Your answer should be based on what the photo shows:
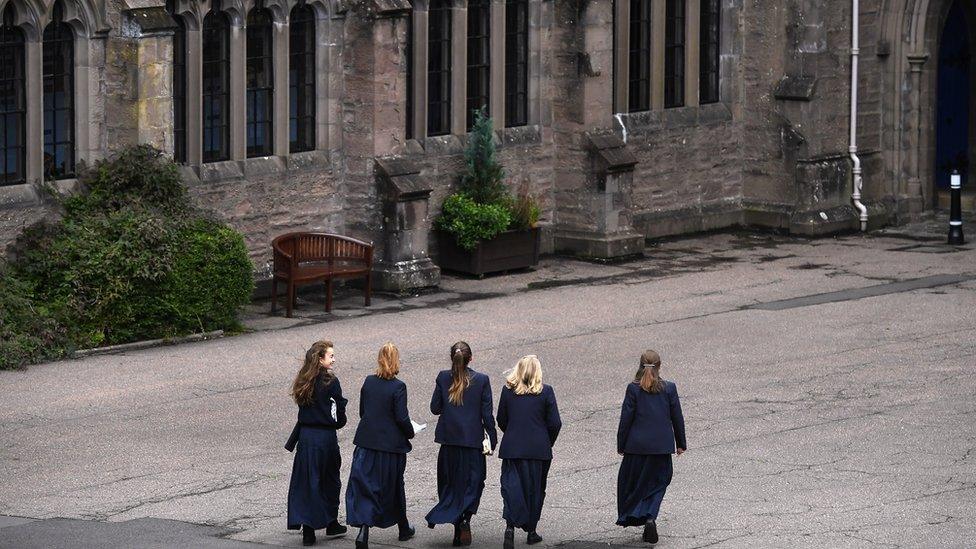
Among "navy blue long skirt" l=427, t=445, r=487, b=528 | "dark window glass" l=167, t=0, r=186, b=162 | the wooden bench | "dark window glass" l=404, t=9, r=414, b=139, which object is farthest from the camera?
"dark window glass" l=404, t=9, r=414, b=139

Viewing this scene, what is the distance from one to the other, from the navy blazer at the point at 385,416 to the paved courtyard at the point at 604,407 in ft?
2.22

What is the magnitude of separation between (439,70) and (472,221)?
6.74ft

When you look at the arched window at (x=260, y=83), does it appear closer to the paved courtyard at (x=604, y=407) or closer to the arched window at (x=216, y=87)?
the arched window at (x=216, y=87)

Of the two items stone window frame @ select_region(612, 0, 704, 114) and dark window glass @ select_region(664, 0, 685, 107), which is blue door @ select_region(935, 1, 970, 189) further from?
dark window glass @ select_region(664, 0, 685, 107)

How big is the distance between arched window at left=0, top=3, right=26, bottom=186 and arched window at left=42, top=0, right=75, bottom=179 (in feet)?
1.06

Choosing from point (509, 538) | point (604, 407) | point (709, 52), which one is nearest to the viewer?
point (509, 538)

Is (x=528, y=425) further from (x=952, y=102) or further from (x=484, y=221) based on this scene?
(x=952, y=102)

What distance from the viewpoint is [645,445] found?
1304 centimetres

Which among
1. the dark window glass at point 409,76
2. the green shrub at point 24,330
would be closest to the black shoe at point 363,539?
the green shrub at point 24,330

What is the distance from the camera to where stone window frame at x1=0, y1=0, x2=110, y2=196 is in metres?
20.1

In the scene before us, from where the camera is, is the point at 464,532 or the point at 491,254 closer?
the point at 464,532

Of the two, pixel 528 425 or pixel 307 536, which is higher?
pixel 528 425

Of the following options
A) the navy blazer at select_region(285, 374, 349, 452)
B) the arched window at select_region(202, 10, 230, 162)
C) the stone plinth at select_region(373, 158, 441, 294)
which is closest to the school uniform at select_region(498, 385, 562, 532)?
the navy blazer at select_region(285, 374, 349, 452)

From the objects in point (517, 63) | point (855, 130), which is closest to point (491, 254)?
point (517, 63)
